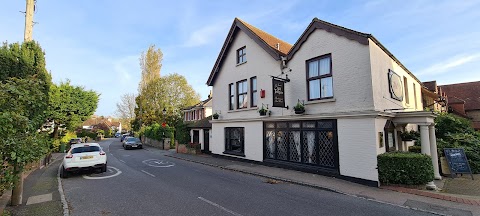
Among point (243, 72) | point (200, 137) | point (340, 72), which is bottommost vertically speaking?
point (200, 137)

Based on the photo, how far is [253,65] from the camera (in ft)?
50.9

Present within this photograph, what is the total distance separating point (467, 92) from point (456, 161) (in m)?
29.3

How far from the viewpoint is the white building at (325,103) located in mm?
9930

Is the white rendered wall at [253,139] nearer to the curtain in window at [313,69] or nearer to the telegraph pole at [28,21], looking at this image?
the curtain in window at [313,69]

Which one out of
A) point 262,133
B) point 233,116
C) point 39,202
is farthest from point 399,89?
point 39,202

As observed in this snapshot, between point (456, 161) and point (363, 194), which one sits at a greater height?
point (456, 161)

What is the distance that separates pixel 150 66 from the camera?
40.5m

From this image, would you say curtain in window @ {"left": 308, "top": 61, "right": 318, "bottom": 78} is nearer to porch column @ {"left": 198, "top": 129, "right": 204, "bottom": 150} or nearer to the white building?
the white building

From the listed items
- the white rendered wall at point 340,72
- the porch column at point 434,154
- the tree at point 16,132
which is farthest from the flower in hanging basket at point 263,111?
the tree at point 16,132

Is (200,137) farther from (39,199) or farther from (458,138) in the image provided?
(458,138)

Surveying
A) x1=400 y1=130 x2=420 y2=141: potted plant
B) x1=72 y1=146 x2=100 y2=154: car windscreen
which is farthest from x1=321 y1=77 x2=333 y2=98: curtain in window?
x1=72 y1=146 x2=100 y2=154: car windscreen

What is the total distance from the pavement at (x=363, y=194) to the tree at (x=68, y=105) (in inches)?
601

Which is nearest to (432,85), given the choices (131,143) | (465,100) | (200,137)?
(465,100)

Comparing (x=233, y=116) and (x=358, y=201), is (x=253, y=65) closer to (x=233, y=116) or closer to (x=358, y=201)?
(x=233, y=116)
